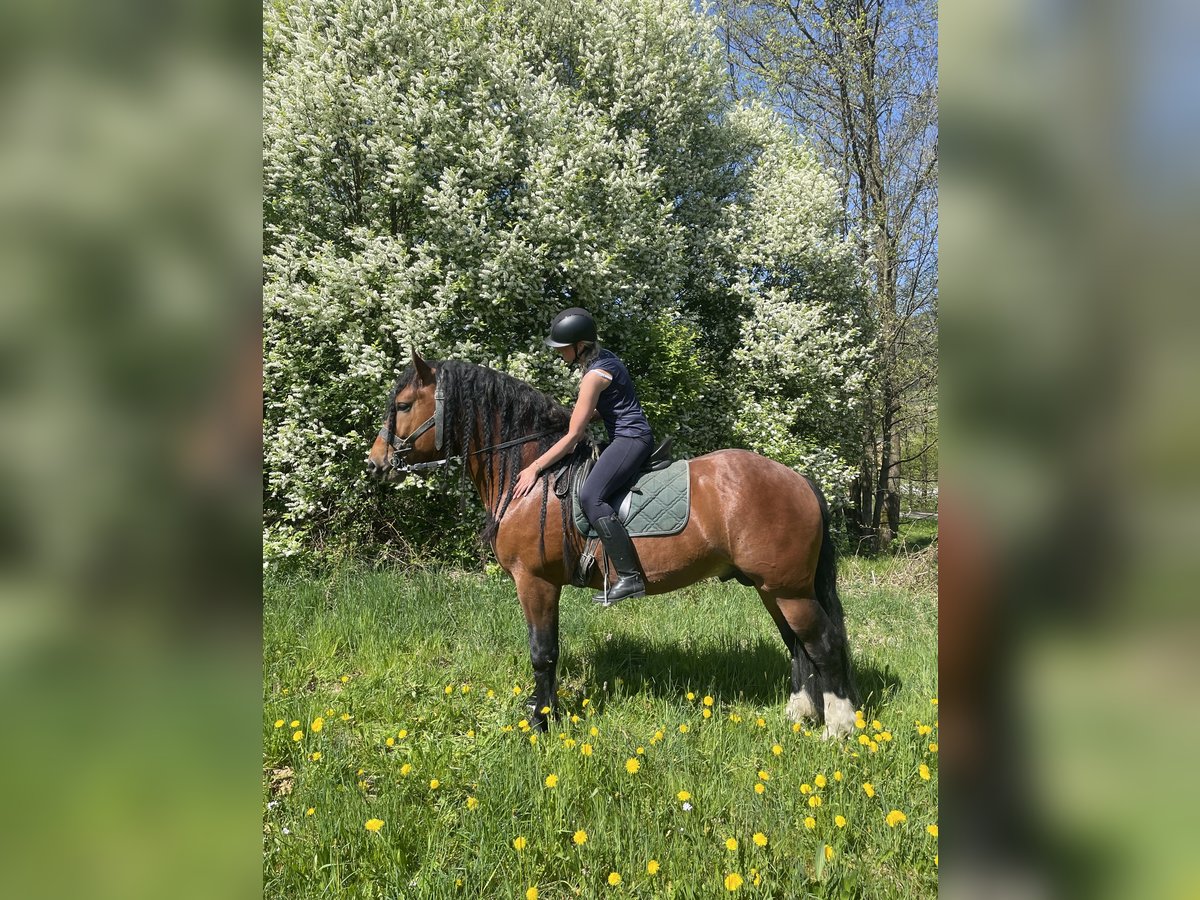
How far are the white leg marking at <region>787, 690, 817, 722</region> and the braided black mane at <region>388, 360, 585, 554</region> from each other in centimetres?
224

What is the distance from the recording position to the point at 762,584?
12.4ft

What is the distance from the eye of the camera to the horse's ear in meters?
4.02

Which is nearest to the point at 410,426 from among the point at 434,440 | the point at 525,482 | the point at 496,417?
the point at 434,440

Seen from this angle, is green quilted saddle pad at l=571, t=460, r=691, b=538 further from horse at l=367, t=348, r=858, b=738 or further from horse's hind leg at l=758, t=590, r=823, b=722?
horse's hind leg at l=758, t=590, r=823, b=722

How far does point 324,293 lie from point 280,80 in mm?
2867

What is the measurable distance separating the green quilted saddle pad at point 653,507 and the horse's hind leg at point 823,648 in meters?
0.85

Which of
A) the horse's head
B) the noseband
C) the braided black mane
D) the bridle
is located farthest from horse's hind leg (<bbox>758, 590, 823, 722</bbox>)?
the horse's head

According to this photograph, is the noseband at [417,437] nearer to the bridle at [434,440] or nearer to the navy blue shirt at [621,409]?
the bridle at [434,440]

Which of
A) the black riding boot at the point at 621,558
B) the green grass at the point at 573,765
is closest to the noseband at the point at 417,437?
the black riding boot at the point at 621,558

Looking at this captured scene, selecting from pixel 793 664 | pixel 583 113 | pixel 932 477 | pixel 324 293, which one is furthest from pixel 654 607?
pixel 932 477

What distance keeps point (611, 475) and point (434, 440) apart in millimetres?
1250

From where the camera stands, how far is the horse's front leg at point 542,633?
12.5ft
